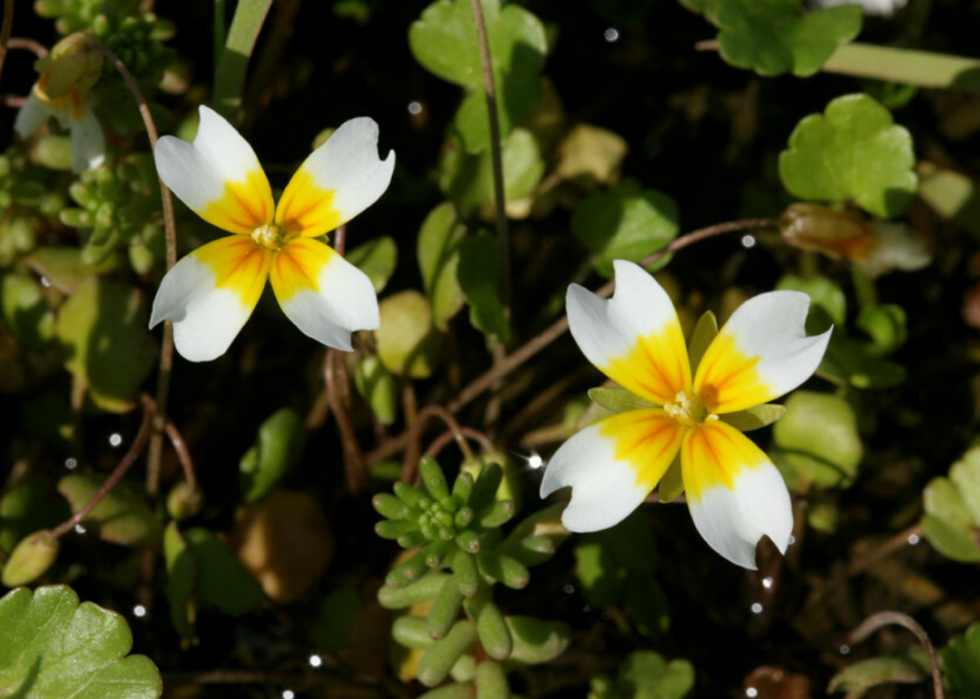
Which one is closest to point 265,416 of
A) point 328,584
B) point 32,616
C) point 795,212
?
point 328,584

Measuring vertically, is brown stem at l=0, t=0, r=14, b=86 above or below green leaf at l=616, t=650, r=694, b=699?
above

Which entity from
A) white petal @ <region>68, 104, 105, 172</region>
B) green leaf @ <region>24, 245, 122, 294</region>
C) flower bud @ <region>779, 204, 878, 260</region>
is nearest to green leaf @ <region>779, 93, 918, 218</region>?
flower bud @ <region>779, 204, 878, 260</region>

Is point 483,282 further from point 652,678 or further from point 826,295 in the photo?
point 652,678

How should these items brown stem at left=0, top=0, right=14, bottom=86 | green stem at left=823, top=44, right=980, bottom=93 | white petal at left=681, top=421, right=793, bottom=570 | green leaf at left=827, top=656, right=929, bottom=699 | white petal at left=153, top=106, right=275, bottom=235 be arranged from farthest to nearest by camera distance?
1. green stem at left=823, top=44, right=980, bottom=93
2. green leaf at left=827, top=656, right=929, bottom=699
3. brown stem at left=0, top=0, right=14, bottom=86
4. white petal at left=153, top=106, right=275, bottom=235
5. white petal at left=681, top=421, right=793, bottom=570

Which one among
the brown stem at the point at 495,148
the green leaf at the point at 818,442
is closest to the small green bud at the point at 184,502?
the brown stem at the point at 495,148

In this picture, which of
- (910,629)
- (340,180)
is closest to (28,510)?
(340,180)

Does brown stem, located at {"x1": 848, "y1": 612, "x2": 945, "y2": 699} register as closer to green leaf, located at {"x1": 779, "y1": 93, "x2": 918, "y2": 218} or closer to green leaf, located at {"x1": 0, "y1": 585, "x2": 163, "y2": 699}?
green leaf, located at {"x1": 779, "y1": 93, "x2": 918, "y2": 218}

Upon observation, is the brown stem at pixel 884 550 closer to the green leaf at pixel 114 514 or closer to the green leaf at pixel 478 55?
the green leaf at pixel 478 55
